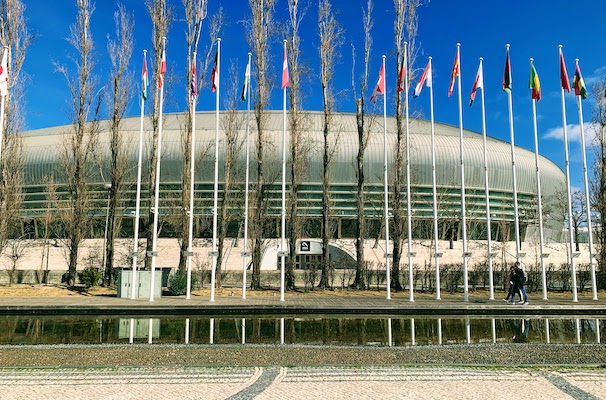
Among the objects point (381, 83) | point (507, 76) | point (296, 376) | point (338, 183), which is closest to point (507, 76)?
point (507, 76)

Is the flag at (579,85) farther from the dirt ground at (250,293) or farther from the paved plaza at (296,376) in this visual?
the paved plaza at (296,376)

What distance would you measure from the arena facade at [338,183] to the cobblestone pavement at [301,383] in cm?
3480

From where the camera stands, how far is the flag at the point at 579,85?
23.1 meters

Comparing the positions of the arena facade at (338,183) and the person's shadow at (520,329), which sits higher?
the arena facade at (338,183)

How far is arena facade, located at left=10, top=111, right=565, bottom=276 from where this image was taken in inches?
1869

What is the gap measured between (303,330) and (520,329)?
19.0 ft

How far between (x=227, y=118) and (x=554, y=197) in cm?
4444

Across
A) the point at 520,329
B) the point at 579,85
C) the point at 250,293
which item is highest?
the point at 579,85

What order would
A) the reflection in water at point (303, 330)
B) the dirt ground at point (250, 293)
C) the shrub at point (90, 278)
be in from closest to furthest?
1. the reflection in water at point (303, 330)
2. the dirt ground at point (250, 293)
3. the shrub at point (90, 278)

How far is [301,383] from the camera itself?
291 inches

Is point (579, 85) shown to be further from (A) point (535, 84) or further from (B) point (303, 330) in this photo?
(B) point (303, 330)

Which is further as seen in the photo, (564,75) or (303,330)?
(564,75)

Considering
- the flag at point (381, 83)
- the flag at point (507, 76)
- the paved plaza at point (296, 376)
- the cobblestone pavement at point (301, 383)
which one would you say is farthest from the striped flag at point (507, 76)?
the cobblestone pavement at point (301, 383)

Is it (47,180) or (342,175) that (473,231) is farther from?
(47,180)
